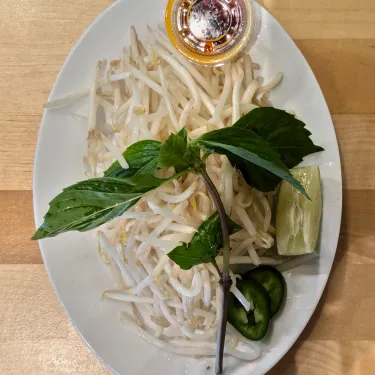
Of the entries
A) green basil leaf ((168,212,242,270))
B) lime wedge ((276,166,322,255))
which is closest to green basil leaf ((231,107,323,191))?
lime wedge ((276,166,322,255))

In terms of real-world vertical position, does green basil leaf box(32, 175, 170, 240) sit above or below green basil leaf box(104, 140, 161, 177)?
below

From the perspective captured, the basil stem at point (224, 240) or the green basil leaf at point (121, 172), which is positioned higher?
the green basil leaf at point (121, 172)

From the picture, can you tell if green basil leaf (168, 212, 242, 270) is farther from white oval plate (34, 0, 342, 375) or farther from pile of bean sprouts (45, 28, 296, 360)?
white oval plate (34, 0, 342, 375)

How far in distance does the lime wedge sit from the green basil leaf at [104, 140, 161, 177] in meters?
0.50

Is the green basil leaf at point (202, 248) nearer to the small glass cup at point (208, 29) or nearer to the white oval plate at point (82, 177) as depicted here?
the white oval plate at point (82, 177)

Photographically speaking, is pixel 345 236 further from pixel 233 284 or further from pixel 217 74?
pixel 217 74

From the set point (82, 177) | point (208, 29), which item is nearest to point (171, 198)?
point (82, 177)

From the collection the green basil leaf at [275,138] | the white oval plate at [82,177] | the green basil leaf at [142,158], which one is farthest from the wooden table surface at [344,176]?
the green basil leaf at [142,158]

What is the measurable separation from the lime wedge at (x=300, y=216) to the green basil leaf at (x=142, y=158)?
50 centimetres

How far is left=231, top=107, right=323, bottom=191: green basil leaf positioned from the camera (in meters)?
1.51

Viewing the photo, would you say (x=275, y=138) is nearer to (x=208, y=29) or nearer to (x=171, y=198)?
(x=171, y=198)

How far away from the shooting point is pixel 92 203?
1322 millimetres

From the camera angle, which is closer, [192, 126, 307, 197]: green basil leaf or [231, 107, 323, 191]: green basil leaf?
[192, 126, 307, 197]: green basil leaf

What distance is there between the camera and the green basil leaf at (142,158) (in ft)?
4.85
